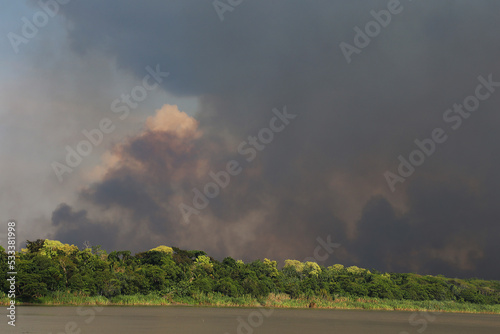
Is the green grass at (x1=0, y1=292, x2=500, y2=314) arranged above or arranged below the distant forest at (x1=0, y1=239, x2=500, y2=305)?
below

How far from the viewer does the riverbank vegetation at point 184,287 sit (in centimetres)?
6016

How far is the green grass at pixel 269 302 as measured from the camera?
6000cm

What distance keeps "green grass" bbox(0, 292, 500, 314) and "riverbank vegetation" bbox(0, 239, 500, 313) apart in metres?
0.12

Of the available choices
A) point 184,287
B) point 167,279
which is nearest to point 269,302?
point 184,287

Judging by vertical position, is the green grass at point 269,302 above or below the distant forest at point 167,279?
below

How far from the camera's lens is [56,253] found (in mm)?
77500

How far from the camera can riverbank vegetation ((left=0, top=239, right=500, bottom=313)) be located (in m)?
60.2

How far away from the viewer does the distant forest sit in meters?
60.4

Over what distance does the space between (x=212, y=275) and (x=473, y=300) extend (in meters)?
57.2

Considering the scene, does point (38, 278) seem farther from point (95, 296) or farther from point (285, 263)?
point (285, 263)

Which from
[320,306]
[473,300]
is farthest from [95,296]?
[473,300]

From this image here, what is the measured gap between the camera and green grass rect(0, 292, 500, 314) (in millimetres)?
60000

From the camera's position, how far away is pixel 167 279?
72688 mm

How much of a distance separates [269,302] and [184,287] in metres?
14.1
